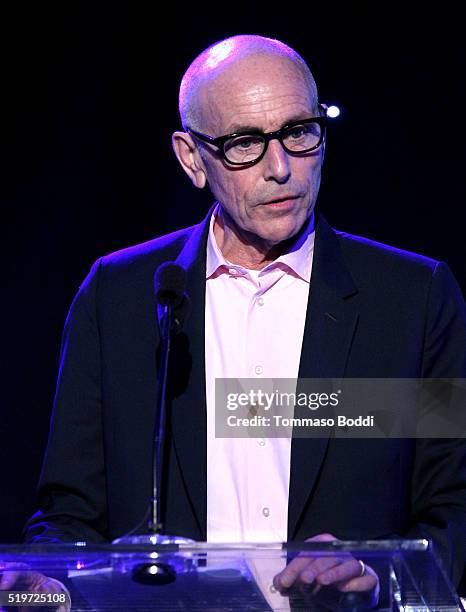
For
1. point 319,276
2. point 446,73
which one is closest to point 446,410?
point 319,276

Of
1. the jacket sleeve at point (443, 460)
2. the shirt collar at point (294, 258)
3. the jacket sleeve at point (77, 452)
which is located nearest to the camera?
the jacket sleeve at point (443, 460)

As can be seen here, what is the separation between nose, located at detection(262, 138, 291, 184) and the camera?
2369mm

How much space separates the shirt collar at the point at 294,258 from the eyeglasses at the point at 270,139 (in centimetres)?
26

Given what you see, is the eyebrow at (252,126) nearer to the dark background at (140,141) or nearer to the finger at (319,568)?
the dark background at (140,141)

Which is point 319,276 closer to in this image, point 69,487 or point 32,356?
point 69,487

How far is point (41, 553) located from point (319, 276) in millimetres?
1128

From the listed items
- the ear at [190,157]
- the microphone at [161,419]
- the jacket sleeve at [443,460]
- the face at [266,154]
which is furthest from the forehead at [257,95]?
the microphone at [161,419]

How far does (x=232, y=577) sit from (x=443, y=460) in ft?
2.90

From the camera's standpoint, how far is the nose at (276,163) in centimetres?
237

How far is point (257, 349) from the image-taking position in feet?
8.13

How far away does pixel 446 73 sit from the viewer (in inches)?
118

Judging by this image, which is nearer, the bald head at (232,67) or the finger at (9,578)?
the finger at (9,578)

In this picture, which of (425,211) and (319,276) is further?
(425,211)

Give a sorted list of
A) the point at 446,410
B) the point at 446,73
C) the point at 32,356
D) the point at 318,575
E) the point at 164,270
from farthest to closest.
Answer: the point at 32,356 → the point at 446,73 → the point at 446,410 → the point at 164,270 → the point at 318,575
